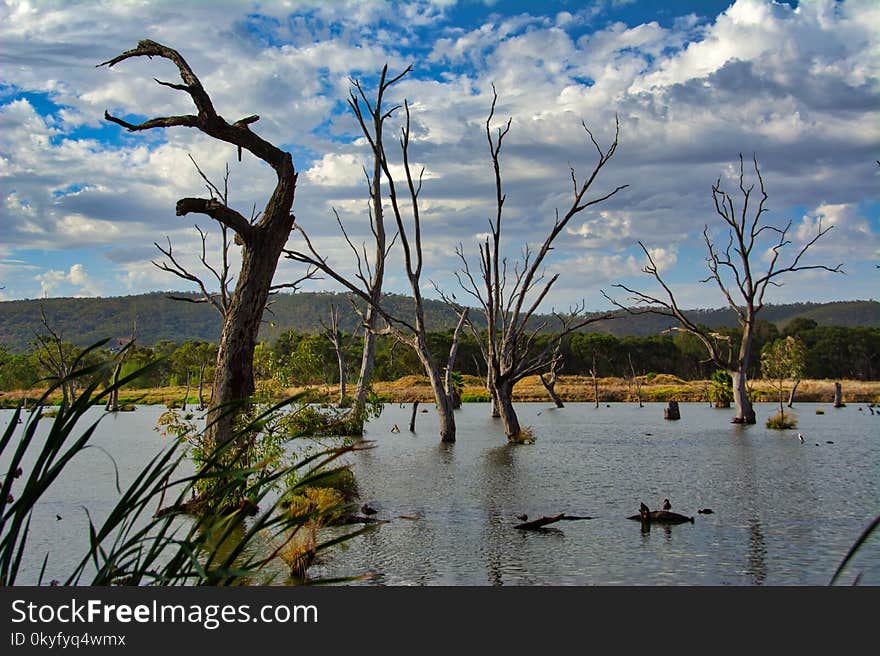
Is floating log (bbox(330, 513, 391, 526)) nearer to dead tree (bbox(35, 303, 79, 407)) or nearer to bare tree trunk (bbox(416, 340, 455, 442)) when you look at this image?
dead tree (bbox(35, 303, 79, 407))

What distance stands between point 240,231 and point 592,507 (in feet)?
23.3

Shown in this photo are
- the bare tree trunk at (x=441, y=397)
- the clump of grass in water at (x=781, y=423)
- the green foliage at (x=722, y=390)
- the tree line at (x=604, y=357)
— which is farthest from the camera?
the tree line at (x=604, y=357)

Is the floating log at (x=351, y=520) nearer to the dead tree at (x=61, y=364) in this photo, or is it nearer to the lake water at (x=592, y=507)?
the lake water at (x=592, y=507)

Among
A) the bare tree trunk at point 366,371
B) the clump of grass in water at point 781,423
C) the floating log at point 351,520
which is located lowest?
the clump of grass in water at point 781,423

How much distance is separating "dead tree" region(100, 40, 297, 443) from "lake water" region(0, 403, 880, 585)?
3035 mm

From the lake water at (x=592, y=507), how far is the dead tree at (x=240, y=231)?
304cm

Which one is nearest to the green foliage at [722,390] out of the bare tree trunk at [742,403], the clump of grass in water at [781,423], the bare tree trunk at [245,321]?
the bare tree trunk at [742,403]

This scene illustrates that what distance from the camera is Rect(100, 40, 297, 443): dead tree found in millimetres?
12867

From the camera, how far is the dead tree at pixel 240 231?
507 inches

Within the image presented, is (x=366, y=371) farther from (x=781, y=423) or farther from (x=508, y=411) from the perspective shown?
(x=781, y=423)

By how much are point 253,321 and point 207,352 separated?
226 feet
